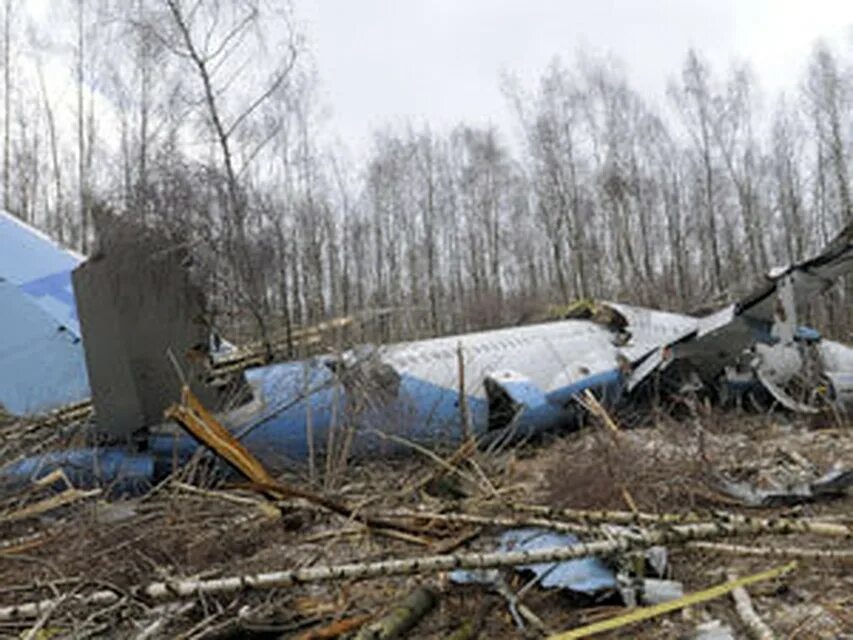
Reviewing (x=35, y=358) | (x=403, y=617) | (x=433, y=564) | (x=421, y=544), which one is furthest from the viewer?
(x=35, y=358)

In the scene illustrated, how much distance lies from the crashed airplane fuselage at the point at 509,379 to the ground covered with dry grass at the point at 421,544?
57cm

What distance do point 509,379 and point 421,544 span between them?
495cm

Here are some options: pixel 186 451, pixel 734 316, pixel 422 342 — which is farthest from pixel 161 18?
pixel 734 316

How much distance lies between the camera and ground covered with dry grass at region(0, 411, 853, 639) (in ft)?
12.5

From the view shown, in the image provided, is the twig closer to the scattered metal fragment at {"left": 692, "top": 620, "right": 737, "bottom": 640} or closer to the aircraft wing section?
the scattered metal fragment at {"left": 692, "top": 620, "right": 737, "bottom": 640}

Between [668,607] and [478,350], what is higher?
[478,350]

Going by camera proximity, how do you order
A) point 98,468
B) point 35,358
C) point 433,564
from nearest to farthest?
point 433,564 < point 98,468 < point 35,358

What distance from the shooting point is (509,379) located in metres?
9.80

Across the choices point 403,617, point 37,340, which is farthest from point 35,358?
point 403,617

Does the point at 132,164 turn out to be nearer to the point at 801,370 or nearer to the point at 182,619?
the point at 182,619

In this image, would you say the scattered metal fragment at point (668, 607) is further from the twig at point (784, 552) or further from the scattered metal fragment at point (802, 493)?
the scattered metal fragment at point (802, 493)

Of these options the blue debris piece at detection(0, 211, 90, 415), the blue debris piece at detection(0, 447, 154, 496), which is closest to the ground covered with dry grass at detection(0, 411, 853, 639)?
the blue debris piece at detection(0, 447, 154, 496)

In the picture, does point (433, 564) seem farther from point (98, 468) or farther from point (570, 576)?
point (98, 468)

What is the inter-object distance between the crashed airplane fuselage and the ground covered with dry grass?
1.86ft
